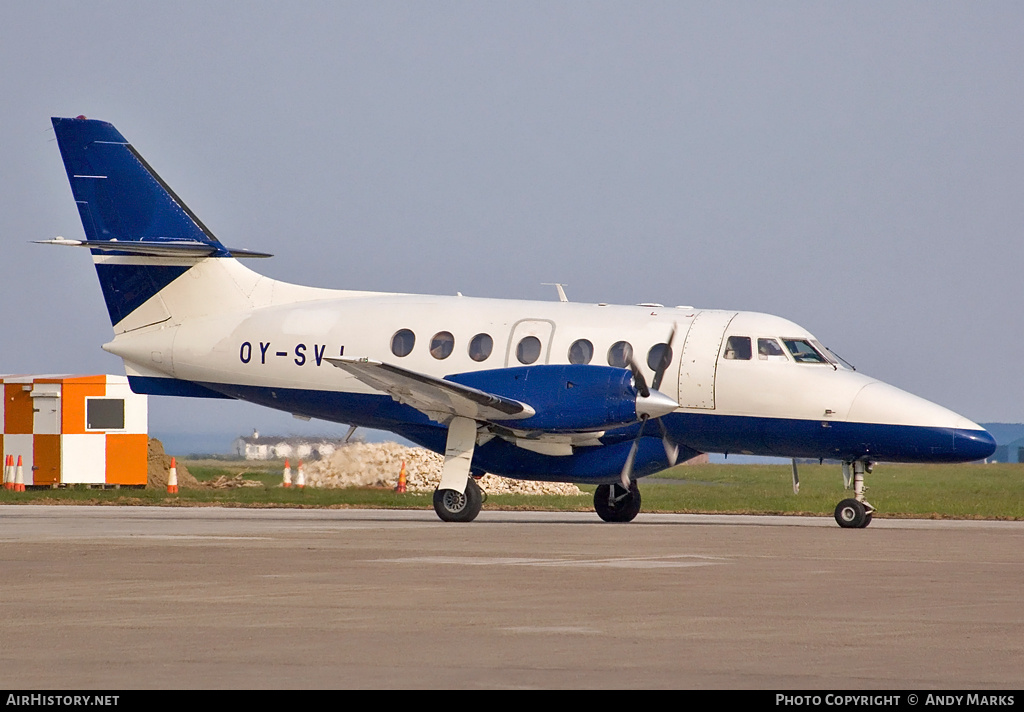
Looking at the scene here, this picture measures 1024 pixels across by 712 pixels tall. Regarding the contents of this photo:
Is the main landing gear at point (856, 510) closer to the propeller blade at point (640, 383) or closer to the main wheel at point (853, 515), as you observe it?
the main wheel at point (853, 515)

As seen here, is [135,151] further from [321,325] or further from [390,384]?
[390,384]

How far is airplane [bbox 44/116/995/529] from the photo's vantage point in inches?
900

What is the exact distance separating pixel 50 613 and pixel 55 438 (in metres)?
25.3

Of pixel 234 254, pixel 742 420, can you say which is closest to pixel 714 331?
pixel 742 420

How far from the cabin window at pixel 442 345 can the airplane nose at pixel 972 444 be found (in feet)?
28.7

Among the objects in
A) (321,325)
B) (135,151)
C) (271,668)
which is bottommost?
(271,668)

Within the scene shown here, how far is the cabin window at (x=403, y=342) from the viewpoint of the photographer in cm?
2539

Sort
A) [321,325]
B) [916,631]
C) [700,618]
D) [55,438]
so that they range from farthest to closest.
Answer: [55,438] < [321,325] < [700,618] < [916,631]

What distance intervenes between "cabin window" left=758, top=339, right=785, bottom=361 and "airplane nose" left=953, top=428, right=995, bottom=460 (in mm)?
3096

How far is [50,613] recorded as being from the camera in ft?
35.2

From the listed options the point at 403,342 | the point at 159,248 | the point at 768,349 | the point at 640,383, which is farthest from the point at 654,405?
the point at 159,248

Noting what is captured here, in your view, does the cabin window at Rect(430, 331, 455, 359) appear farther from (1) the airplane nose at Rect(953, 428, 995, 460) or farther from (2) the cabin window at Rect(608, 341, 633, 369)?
(1) the airplane nose at Rect(953, 428, 995, 460)

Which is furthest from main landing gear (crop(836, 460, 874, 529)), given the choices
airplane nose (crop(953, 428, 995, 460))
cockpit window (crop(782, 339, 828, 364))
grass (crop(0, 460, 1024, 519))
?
grass (crop(0, 460, 1024, 519))

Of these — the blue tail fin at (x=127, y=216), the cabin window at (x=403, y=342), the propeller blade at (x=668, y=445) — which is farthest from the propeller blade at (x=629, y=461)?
the blue tail fin at (x=127, y=216)
